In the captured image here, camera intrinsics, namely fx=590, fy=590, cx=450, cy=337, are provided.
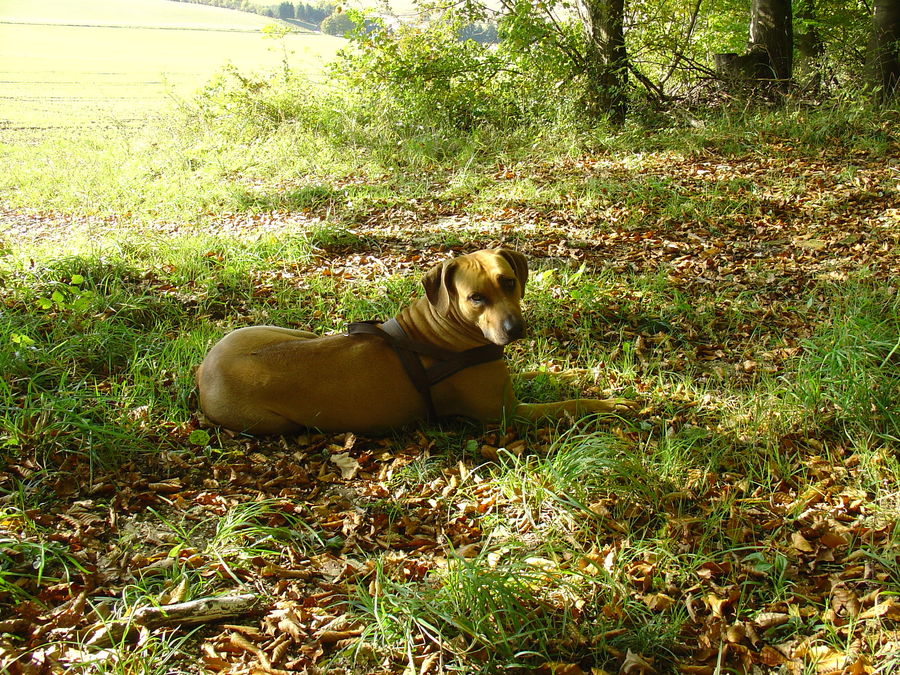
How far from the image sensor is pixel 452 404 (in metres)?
3.82

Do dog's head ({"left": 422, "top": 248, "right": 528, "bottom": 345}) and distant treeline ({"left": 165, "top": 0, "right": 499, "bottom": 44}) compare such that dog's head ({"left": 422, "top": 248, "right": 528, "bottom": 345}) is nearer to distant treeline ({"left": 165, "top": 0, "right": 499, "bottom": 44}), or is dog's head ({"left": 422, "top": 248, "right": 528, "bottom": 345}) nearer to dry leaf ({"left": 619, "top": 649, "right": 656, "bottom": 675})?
dry leaf ({"left": 619, "top": 649, "right": 656, "bottom": 675})

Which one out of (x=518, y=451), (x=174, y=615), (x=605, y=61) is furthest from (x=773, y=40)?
(x=174, y=615)

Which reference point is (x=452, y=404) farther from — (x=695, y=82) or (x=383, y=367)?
(x=695, y=82)

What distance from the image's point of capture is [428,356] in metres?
3.72

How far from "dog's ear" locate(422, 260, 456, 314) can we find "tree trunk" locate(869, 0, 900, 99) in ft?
25.6

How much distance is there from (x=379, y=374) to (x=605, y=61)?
8.19 metres

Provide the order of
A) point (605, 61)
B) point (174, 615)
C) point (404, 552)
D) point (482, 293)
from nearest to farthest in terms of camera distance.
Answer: point (174, 615) < point (404, 552) < point (482, 293) < point (605, 61)

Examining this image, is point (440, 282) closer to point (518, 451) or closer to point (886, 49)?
point (518, 451)

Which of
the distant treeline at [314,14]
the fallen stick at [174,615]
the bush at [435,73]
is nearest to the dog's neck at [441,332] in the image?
the fallen stick at [174,615]

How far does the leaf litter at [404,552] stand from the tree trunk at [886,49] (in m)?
5.76

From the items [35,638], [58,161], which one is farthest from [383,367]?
[58,161]

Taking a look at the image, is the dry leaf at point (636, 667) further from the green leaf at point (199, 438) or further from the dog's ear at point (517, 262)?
the green leaf at point (199, 438)

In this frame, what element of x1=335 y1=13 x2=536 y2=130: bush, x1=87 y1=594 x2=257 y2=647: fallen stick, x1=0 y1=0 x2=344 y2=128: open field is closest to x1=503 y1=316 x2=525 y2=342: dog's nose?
x1=87 y1=594 x2=257 y2=647: fallen stick

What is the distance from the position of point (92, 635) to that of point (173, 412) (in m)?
1.73
